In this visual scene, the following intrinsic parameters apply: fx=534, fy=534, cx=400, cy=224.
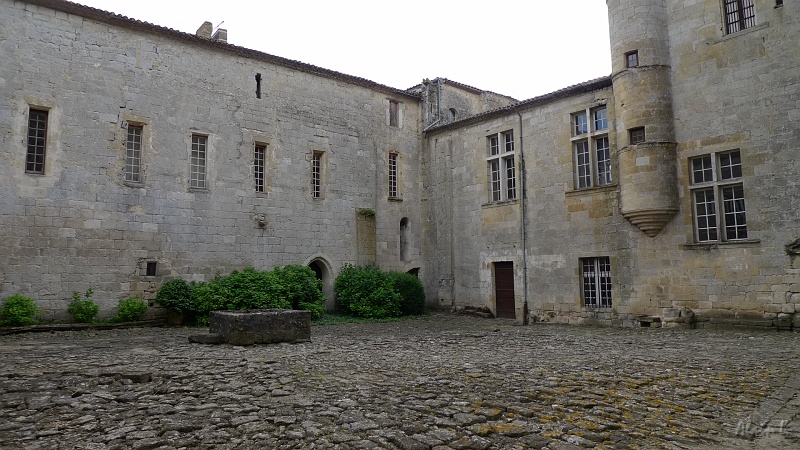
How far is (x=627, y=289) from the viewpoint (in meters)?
13.0

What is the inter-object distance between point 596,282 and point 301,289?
25.7 feet

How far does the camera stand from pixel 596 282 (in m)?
13.7

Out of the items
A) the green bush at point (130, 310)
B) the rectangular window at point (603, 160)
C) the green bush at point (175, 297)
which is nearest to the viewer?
the green bush at point (130, 310)

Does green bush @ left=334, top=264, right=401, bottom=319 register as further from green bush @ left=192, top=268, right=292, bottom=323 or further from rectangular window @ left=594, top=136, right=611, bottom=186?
rectangular window @ left=594, top=136, right=611, bottom=186

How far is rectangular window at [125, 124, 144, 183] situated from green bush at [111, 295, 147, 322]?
2.97 m

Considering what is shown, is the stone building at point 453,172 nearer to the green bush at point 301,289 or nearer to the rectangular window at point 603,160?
the rectangular window at point 603,160

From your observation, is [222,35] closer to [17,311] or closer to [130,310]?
[130,310]

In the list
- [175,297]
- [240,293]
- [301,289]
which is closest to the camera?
[175,297]

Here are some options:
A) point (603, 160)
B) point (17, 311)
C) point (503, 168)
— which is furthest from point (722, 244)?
point (17, 311)

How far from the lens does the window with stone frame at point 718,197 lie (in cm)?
1145

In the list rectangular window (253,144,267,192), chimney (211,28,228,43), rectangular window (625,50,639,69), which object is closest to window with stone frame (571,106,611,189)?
rectangular window (625,50,639,69)

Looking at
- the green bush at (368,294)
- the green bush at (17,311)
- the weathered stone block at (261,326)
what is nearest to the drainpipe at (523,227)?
the green bush at (368,294)

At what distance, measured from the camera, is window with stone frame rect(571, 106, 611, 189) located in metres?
13.7

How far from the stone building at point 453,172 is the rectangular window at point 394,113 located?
127 centimetres
